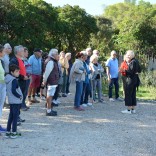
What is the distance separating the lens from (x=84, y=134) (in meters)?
8.10

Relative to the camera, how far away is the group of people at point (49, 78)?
303 inches

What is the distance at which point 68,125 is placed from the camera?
8.96 metres

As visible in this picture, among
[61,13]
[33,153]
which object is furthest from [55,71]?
[61,13]

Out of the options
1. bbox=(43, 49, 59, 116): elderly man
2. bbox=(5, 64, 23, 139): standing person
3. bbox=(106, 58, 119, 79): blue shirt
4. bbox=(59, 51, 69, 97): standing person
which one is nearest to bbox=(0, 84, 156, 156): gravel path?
bbox=(5, 64, 23, 139): standing person

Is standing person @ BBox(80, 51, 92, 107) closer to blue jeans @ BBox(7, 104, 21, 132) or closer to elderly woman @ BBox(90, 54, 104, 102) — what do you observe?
elderly woman @ BBox(90, 54, 104, 102)

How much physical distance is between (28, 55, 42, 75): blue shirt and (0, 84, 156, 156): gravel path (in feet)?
3.41

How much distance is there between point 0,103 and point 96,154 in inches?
95.1

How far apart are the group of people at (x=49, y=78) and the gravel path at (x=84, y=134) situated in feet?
1.20

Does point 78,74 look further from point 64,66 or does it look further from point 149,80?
point 149,80

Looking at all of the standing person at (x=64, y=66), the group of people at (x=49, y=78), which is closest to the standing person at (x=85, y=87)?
the group of people at (x=49, y=78)

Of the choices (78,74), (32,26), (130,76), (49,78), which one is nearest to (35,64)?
(78,74)

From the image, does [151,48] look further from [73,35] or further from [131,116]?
[131,116]

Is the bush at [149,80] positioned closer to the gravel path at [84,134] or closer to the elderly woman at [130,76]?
the gravel path at [84,134]

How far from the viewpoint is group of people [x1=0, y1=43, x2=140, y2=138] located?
7688 millimetres
